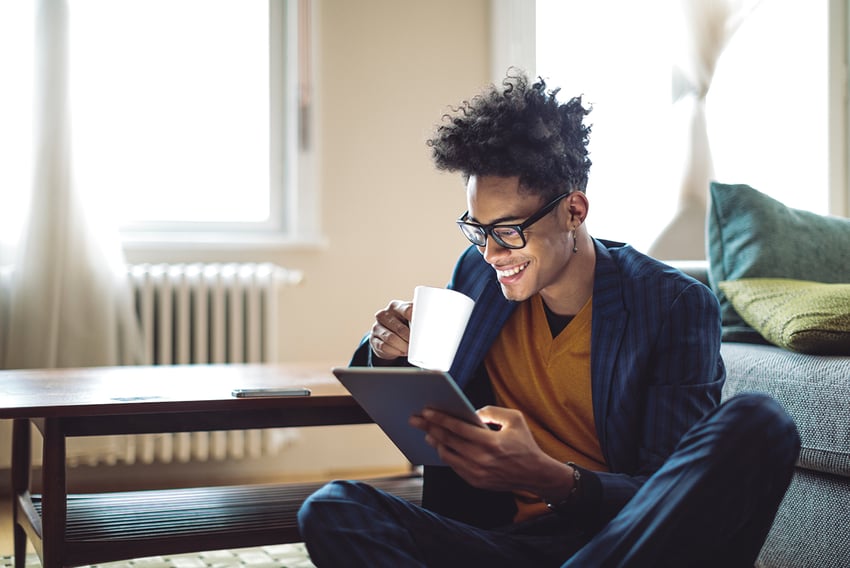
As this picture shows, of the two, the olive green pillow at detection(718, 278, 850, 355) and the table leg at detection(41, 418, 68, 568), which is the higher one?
the olive green pillow at detection(718, 278, 850, 355)

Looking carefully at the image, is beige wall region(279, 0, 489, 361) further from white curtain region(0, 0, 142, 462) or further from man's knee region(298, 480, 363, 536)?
man's knee region(298, 480, 363, 536)

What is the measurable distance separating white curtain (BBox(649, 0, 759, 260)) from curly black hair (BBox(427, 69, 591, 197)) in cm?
190

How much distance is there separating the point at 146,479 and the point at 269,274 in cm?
78

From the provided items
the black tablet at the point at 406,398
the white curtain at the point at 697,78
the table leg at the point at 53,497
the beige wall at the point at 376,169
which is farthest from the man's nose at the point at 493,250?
the white curtain at the point at 697,78

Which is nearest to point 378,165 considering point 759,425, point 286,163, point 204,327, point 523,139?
point 286,163

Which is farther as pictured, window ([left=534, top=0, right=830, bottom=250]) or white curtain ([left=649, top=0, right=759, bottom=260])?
window ([left=534, top=0, right=830, bottom=250])

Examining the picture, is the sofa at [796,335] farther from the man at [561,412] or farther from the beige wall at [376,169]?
Result: the beige wall at [376,169]

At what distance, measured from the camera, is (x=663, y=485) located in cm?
111

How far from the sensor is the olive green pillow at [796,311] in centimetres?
167

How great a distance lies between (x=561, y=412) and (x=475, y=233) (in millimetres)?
310

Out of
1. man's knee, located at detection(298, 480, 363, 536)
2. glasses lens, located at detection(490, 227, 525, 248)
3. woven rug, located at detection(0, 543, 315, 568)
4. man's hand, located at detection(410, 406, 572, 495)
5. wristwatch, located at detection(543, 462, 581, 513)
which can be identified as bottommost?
woven rug, located at detection(0, 543, 315, 568)

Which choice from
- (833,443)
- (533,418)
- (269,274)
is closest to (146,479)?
(269,274)

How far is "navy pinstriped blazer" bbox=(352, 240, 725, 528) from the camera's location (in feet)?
4.05

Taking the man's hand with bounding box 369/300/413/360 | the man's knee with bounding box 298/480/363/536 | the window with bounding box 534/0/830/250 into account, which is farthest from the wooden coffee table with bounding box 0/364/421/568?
the window with bounding box 534/0/830/250
